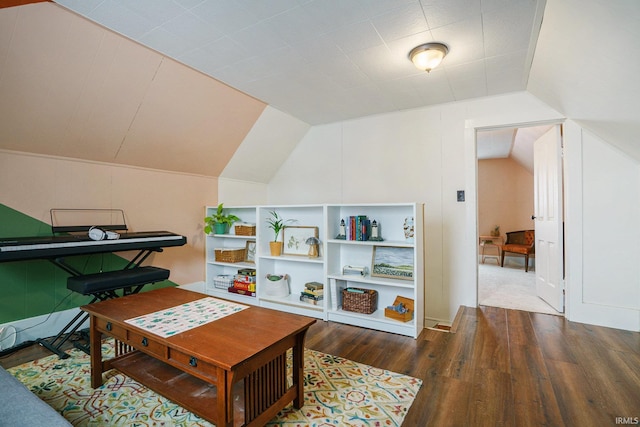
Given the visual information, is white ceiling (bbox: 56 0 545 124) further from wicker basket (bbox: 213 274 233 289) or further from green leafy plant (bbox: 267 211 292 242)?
wicker basket (bbox: 213 274 233 289)

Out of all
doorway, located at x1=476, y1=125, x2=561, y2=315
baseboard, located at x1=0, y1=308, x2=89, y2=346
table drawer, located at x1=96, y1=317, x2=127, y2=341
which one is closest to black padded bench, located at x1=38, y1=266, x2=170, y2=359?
baseboard, located at x1=0, y1=308, x2=89, y2=346

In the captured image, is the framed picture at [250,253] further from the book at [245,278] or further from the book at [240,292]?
the book at [240,292]

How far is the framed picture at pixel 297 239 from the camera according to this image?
3.44 metres

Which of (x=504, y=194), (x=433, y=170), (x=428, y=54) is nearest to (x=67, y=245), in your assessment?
(x=428, y=54)

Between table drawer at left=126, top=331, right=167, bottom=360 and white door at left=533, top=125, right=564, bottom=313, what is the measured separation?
137 inches

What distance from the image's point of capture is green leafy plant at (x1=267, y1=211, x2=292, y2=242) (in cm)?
354

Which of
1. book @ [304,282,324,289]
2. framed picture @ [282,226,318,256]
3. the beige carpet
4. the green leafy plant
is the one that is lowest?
the beige carpet

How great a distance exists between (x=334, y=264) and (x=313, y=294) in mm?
389

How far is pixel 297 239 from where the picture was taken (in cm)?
351

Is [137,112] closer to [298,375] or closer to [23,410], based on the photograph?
[23,410]

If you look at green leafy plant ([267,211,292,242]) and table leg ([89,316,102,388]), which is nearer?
table leg ([89,316,102,388])

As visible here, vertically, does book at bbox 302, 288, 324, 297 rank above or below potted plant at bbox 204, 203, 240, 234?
below

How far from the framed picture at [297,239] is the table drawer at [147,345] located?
200 centimetres

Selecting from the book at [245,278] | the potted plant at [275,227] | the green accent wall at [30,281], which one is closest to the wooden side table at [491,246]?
the potted plant at [275,227]
